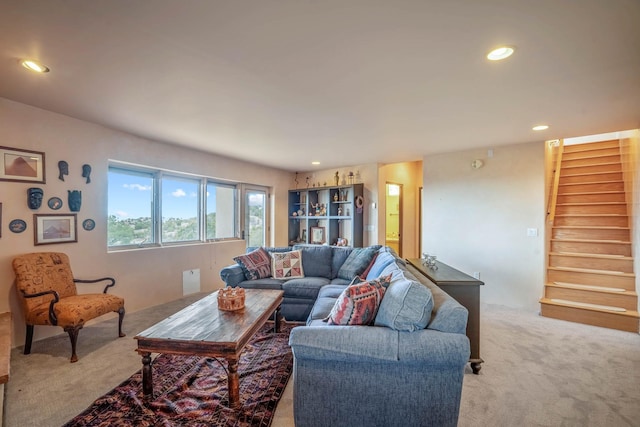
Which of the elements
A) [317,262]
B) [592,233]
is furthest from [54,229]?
[592,233]

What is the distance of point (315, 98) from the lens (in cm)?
256

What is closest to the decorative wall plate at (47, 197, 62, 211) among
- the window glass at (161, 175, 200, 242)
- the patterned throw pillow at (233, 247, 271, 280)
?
the window glass at (161, 175, 200, 242)

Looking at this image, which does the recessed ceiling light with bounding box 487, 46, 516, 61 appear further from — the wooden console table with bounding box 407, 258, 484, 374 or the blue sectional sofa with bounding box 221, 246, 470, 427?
the wooden console table with bounding box 407, 258, 484, 374

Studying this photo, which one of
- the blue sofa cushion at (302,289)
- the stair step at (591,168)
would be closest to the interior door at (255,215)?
the blue sofa cushion at (302,289)

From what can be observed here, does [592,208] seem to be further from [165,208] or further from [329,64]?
[165,208]

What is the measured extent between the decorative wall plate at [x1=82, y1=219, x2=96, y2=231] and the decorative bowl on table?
215cm

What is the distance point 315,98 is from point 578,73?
2.05 metres

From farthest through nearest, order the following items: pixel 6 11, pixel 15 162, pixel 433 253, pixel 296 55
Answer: pixel 433 253 < pixel 15 162 < pixel 296 55 < pixel 6 11

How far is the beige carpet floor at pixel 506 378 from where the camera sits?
1.82m

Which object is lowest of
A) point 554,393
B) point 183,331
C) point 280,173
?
point 554,393

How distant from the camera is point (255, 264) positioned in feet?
12.4

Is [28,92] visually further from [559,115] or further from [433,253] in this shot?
[433,253]

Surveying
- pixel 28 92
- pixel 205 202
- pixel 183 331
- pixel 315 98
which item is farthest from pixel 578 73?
pixel 205 202

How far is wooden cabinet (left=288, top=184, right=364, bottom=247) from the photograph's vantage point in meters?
5.72
